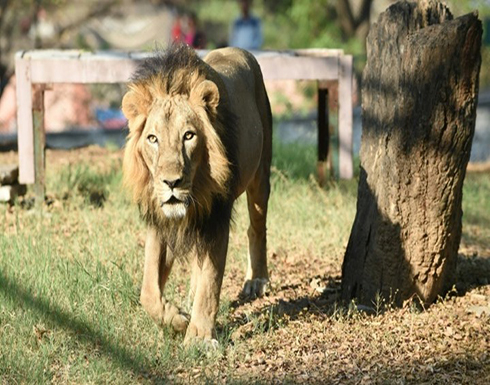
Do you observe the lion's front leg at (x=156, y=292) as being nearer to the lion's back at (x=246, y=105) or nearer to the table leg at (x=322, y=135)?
the lion's back at (x=246, y=105)

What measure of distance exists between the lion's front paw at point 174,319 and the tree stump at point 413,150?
1.28 m

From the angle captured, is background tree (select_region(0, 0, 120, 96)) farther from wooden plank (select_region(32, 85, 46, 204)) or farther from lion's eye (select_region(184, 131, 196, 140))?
lion's eye (select_region(184, 131, 196, 140))

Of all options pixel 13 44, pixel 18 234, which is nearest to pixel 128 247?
pixel 18 234

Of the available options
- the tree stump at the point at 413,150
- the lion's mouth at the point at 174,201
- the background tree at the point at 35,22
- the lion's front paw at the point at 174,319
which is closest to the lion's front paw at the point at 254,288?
the tree stump at the point at 413,150

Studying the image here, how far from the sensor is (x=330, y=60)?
29.4 ft

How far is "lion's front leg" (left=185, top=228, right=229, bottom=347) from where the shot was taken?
4922 mm

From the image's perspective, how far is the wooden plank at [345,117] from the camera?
29.5 feet

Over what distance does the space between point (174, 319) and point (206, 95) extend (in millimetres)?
1111

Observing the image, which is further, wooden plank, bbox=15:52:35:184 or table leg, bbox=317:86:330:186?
table leg, bbox=317:86:330:186

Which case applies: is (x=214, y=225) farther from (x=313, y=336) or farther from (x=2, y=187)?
(x=2, y=187)

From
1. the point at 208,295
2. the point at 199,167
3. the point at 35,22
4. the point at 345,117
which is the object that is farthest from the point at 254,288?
the point at 35,22

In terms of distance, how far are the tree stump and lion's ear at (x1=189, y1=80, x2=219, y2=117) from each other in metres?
1.14

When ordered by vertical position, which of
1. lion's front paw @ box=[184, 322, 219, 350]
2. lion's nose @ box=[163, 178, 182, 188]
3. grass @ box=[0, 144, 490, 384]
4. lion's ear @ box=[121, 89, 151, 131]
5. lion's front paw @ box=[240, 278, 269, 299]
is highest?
lion's ear @ box=[121, 89, 151, 131]

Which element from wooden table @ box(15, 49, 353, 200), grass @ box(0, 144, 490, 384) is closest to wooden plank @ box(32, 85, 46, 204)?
wooden table @ box(15, 49, 353, 200)
